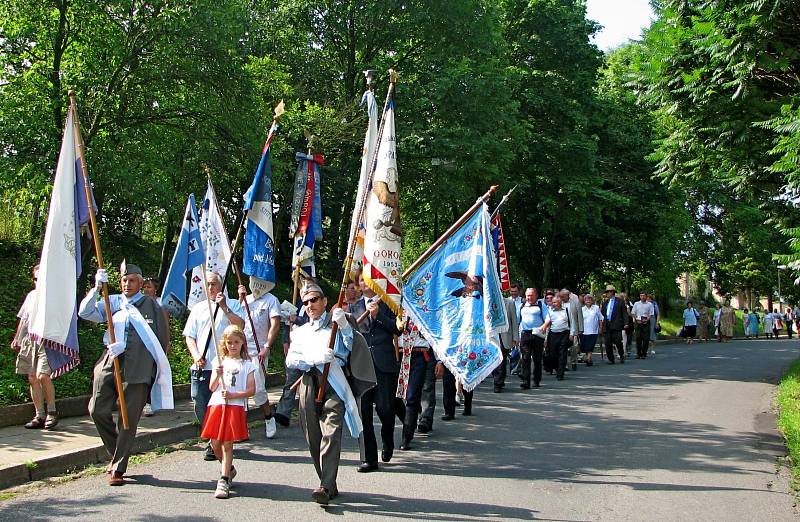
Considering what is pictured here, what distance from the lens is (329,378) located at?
6.75 metres

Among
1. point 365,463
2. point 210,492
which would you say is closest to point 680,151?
point 365,463

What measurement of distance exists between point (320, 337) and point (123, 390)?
190 centimetres

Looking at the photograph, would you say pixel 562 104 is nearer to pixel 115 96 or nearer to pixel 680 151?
pixel 680 151

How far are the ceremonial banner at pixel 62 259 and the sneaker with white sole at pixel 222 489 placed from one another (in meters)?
2.26

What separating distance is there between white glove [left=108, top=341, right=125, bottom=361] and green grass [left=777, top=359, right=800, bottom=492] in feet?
20.3

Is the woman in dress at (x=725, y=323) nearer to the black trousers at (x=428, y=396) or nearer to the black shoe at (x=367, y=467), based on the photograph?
the black trousers at (x=428, y=396)

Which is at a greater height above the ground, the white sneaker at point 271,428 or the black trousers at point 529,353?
the black trousers at point 529,353

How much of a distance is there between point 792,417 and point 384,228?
20.6 feet

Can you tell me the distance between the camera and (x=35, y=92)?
12398 mm

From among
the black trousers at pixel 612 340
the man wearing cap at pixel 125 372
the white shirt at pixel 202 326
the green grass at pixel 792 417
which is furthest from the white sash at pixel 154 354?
the black trousers at pixel 612 340

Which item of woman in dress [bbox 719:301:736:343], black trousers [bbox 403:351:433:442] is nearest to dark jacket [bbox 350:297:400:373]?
black trousers [bbox 403:351:433:442]

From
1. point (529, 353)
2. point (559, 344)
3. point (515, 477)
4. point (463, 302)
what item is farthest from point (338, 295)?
point (515, 477)

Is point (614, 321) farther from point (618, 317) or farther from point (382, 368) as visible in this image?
point (382, 368)

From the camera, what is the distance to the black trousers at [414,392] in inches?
361
